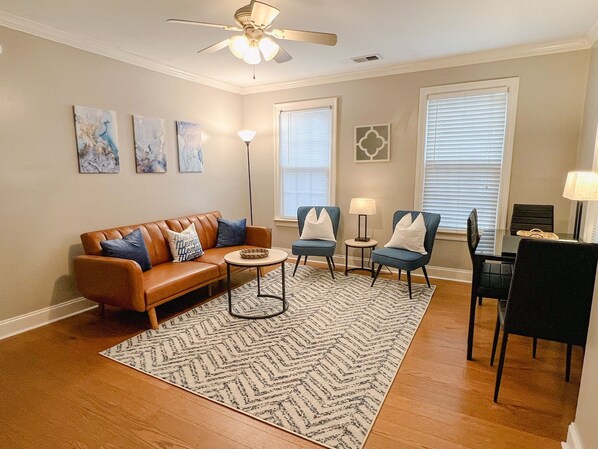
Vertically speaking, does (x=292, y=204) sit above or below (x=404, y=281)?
above

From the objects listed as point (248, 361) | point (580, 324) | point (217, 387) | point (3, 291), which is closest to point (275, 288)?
point (248, 361)

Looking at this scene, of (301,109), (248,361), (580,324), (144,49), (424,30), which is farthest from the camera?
(301,109)

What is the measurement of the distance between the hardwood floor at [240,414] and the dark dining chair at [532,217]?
1.22 meters

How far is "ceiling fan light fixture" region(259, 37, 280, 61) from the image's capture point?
7.52 ft

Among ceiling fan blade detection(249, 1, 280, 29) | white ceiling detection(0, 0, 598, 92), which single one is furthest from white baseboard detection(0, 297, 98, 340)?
ceiling fan blade detection(249, 1, 280, 29)

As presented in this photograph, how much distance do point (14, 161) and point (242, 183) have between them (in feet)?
9.92

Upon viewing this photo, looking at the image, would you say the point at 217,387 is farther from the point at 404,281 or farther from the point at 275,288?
the point at 404,281

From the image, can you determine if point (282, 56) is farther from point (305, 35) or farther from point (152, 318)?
point (152, 318)

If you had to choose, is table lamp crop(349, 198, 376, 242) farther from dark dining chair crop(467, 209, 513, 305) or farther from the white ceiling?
the white ceiling

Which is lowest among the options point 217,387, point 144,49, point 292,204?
point 217,387

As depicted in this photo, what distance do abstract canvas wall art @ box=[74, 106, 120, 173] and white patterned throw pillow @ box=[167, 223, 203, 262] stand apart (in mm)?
916

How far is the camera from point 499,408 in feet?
6.48

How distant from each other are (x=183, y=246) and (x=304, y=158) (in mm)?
2229

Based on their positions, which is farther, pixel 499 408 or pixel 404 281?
pixel 404 281
